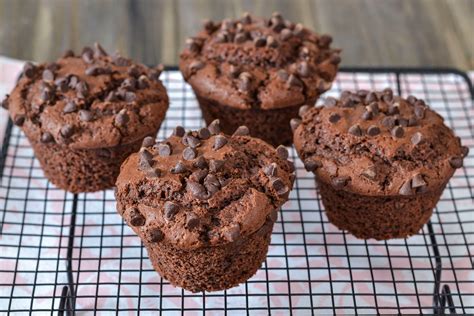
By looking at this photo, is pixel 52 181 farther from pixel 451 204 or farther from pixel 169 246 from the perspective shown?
pixel 451 204

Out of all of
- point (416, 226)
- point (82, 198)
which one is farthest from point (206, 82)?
point (416, 226)

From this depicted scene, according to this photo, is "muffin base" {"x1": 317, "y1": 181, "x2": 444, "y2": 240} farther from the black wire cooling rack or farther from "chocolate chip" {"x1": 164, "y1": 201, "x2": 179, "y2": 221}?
"chocolate chip" {"x1": 164, "y1": 201, "x2": 179, "y2": 221}

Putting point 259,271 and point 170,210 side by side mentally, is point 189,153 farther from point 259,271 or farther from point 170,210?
point 259,271

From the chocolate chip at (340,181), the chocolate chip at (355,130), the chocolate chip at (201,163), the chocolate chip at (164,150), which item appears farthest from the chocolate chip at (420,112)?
the chocolate chip at (164,150)

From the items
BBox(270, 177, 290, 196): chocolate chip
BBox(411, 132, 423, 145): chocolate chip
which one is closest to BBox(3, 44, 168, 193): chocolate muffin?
BBox(270, 177, 290, 196): chocolate chip

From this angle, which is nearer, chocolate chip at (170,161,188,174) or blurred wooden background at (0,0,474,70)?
chocolate chip at (170,161,188,174)

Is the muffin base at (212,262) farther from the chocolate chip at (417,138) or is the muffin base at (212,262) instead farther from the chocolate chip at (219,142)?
the chocolate chip at (417,138)

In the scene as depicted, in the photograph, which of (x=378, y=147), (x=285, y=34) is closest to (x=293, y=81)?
(x=285, y=34)
